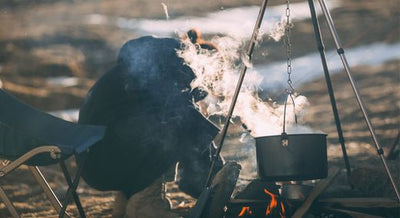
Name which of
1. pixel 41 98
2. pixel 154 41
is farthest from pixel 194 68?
pixel 41 98

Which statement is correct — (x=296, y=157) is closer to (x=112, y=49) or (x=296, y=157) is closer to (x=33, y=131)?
(x=33, y=131)

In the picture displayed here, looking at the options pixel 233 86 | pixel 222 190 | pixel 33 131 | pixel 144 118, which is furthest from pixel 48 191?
pixel 233 86

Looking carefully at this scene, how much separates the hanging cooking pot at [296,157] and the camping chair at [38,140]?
50.1 inches

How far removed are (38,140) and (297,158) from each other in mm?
1797

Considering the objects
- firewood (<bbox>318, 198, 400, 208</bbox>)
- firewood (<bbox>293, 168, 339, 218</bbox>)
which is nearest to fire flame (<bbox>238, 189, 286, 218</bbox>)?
firewood (<bbox>293, 168, 339, 218</bbox>)

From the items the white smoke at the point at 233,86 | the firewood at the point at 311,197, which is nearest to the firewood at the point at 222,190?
the firewood at the point at 311,197

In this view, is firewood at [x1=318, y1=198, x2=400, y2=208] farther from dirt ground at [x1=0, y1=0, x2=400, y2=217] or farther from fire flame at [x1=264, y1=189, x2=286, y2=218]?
dirt ground at [x1=0, y1=0, x2=400, y2=217]

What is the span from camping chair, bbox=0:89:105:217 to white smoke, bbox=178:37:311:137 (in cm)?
117

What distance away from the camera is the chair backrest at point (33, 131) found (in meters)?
3.16

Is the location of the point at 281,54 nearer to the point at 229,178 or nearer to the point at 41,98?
the point at 41,98

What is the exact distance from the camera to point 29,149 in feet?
10.5

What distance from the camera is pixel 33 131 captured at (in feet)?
10.7

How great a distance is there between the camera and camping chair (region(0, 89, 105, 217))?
3.09 metres

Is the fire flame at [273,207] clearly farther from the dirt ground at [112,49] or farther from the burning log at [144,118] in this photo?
the dirt ground at [112,49]
